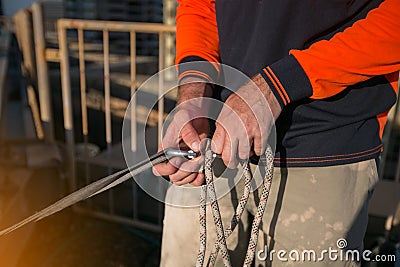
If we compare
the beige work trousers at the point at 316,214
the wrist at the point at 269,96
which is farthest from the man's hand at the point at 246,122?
the beige work trousers at the point at 316,214

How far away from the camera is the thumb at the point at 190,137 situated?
1320 mm

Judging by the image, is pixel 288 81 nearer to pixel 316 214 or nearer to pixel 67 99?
pixel 316 214

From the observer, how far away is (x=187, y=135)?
1352 mm

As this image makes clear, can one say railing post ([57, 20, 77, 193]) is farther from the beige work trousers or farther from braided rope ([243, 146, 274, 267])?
braided rope ([243, 146, 274, 267])

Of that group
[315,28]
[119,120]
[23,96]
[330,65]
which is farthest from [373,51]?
[119,120]

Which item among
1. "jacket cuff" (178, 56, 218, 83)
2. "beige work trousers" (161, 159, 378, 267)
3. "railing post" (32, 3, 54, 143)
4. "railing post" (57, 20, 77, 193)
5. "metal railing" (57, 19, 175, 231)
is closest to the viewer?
"beige work trousers" (161, 159, 378, 267)

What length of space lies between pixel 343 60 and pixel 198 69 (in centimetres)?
Result: 59

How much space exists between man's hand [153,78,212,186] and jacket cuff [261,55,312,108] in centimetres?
31

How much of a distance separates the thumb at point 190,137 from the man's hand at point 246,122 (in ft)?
0.24

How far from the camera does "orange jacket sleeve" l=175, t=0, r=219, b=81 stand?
1632 millimetres

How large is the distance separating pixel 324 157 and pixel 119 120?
21.3 ft

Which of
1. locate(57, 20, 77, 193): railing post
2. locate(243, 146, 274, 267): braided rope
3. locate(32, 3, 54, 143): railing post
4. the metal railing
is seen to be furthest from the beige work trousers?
locate(32, 3, 54, 143): railing post

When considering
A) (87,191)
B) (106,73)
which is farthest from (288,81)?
(106,73)

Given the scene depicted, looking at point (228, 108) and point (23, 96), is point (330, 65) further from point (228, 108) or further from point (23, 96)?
point (23, 96)
